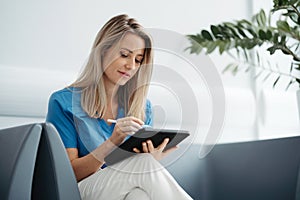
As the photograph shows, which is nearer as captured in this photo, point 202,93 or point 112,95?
point 112,95

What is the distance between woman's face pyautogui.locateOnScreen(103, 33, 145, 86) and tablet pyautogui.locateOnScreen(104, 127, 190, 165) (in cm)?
36

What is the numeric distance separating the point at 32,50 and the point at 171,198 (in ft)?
2.89

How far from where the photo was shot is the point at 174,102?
6.45ft

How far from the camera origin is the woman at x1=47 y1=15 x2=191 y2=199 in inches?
48.3

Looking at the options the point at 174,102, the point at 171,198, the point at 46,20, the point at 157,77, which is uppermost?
the point at 46,20

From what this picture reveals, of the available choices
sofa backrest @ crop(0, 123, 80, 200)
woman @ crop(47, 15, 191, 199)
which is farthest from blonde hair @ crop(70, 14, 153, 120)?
sofa backrest @ crop(0, 123, 80, 200)

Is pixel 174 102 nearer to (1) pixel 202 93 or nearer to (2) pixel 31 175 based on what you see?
(1) pixel 202 93

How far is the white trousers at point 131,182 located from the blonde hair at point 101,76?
310mm

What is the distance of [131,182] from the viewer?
1.22m

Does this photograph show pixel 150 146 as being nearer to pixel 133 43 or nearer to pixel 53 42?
pixel 133 43

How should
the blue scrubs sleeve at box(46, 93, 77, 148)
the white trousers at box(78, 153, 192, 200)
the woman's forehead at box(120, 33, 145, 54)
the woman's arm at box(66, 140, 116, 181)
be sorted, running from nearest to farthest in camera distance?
the white trousers at box(78, 153, 192, 200) < the woman's arm at box(66, 140, 116, 181) < the blue scrubs sleeve at box(46, 93, 77, 148) < the woman's forehead at box(120, 33, 145, 54)

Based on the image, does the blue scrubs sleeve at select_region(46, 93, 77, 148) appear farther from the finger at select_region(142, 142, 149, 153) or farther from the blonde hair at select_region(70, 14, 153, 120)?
the finger at select_region(142, 142, 149, 153)

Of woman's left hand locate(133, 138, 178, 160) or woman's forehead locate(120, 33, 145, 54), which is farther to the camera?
woman's forehead locate(120, 33, 145, 54)

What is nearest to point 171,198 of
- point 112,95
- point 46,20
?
point 112,95
